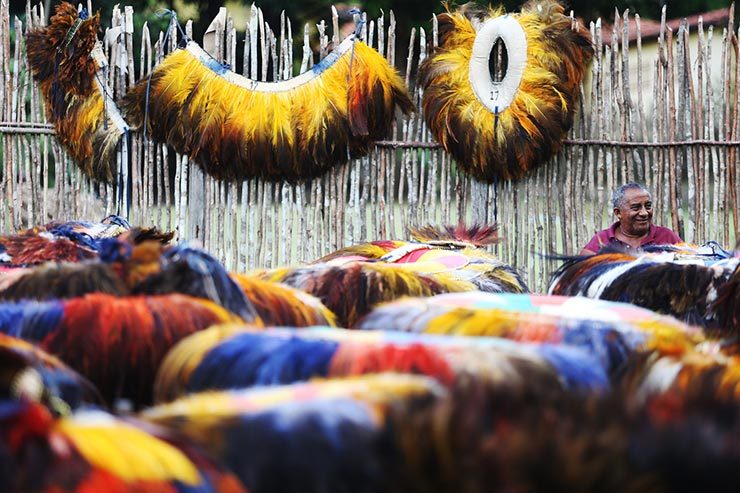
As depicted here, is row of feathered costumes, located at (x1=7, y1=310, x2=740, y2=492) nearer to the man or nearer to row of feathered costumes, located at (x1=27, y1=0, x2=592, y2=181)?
the man

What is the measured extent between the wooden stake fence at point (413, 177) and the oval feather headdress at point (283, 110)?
0.15m

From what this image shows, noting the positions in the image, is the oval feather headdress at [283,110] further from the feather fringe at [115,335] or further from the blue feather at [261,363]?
the blue feather at [261,363]

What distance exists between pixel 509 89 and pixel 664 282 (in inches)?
116

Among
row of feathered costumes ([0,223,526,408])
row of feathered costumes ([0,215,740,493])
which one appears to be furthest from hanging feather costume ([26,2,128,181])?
row of feathered costumes ([0,215,740,493])

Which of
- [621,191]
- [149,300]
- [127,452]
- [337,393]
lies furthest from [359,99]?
[127,452]

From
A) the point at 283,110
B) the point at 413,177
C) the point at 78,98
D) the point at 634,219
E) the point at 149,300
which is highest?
the point at 78,98

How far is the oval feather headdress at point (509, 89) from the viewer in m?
5.33

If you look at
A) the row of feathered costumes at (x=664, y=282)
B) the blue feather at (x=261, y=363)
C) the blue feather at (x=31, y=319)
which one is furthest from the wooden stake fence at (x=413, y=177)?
the blue feather at (x=261, y=363)

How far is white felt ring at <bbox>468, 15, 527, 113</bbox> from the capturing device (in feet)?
17.6

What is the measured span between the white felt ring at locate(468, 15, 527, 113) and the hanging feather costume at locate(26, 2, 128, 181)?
6.50ft

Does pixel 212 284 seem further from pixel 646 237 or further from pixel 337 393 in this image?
pixel 646 237

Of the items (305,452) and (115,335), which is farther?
(115,335)

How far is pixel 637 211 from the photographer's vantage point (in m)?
4.97

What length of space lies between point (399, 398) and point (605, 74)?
468 cm
